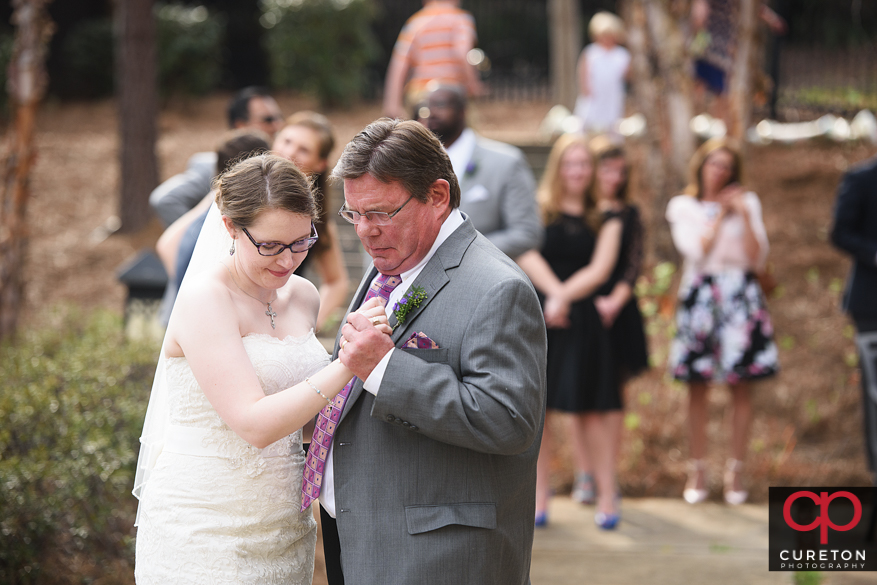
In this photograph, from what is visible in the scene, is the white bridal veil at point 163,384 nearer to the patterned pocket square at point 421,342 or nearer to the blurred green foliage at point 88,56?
the patterned pocket square at point 421,342

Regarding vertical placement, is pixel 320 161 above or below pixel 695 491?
above

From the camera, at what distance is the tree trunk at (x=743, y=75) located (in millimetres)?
8102

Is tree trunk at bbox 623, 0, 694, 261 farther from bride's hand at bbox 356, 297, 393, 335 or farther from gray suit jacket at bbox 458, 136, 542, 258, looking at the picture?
bride's hand at bbox 356, 297, 393, 335

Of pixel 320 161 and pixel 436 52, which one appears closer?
pixel 320 161

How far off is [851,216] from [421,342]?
4057mm

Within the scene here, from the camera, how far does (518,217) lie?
15.9 ft

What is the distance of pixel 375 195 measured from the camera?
7.94 ft

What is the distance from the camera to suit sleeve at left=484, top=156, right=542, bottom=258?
190 inches

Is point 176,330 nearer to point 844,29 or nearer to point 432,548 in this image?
point 432,548

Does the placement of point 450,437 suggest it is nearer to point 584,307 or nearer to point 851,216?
point 584,307

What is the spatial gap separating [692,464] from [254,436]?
4194mm

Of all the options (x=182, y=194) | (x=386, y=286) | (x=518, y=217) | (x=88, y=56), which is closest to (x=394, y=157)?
(x=386, y=286)

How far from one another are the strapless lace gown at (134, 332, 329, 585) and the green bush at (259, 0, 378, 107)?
15.0 metres

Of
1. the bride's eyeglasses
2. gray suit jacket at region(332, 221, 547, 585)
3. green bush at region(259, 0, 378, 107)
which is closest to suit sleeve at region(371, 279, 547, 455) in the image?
gray suit jacket at region(332, 221, 547, 585)
